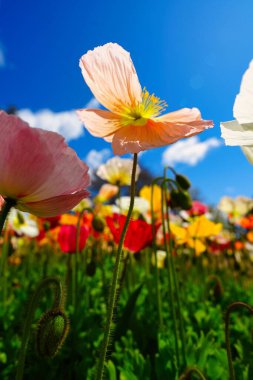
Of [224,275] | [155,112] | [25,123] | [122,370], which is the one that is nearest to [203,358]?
[122,370]

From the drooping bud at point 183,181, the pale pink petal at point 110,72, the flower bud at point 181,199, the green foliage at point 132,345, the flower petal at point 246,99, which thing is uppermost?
the drooping bud at point 183,181

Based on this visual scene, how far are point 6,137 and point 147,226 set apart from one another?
1027 mm

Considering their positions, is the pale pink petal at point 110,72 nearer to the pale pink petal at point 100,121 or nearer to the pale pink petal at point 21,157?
the pale pink petal at point 100,121

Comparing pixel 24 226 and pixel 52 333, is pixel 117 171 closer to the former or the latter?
pixel 24 226

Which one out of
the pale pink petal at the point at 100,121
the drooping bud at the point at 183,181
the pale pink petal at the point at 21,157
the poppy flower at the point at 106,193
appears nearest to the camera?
the pale pink petal at the point at 21,157

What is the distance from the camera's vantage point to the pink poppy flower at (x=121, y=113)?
0.79 meters

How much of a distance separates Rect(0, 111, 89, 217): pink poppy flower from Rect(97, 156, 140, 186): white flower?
67.5 inches

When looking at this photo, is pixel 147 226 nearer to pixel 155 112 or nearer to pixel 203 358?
pixel 203 358

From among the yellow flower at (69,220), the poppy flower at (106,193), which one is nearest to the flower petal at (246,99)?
the yellow flower at (69,220)

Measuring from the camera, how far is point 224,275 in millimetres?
3588

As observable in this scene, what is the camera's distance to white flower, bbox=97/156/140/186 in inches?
93.6

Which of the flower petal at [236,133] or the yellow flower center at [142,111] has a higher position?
the yellow flower center at [142,111]

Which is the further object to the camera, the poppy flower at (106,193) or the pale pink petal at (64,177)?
the poppy flower at (106,193)

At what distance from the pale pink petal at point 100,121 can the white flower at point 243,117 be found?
27cm
